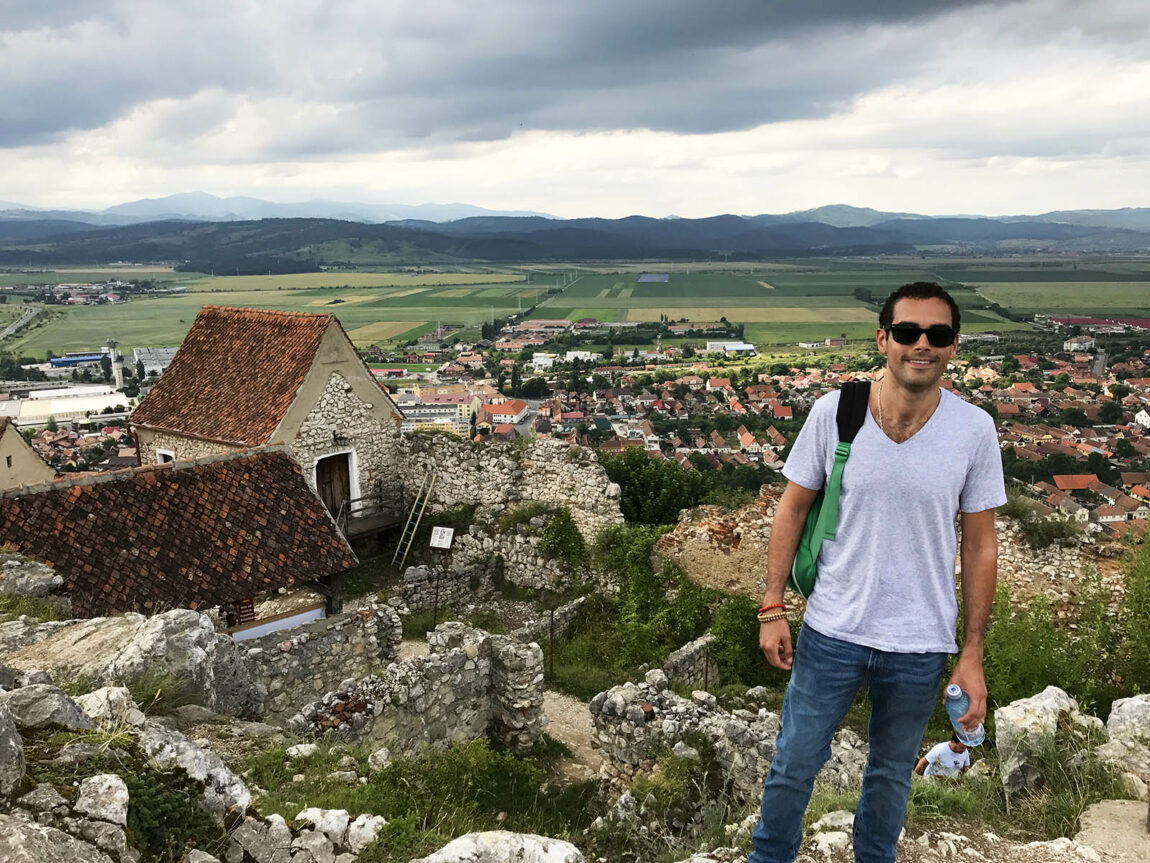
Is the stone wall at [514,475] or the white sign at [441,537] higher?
the stone wall at [514,475]

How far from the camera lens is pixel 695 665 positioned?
11.5 meters

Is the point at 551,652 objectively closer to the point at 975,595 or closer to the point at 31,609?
the point at 31,609

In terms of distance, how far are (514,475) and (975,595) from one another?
41.5 feet

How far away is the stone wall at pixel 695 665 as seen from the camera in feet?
36.7

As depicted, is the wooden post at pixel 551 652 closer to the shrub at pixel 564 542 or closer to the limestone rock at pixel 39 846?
the shrub at pixel 564 542

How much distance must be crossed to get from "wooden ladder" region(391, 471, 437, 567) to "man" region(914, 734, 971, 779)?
39.0ft

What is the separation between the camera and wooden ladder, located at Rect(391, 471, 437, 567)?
16.3 meters

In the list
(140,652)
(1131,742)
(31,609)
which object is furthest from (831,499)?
(31,609)

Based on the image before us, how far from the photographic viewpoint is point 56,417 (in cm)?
5419

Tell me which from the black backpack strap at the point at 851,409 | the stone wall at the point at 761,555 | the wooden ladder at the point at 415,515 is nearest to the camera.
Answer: the black backpack strap at the point at 851,409

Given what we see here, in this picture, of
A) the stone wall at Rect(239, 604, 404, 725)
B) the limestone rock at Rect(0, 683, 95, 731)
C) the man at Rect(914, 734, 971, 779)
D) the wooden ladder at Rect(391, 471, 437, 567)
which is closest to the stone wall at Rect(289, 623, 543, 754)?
the stone wall at Rect(239, 604, 404, 725)

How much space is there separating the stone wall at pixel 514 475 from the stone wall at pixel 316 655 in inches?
→ 216

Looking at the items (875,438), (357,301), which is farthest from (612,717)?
(357,301)

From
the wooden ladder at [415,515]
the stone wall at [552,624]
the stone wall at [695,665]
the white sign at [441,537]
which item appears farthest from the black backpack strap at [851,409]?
the wooden ladder at [415,515]
